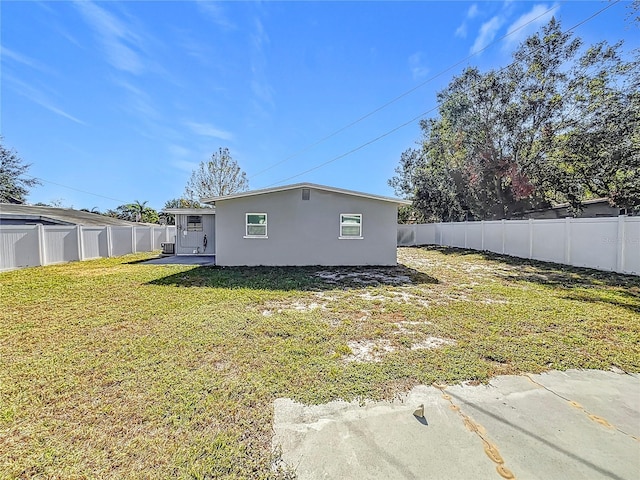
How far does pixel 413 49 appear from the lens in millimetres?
13641

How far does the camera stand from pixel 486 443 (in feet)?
7.36

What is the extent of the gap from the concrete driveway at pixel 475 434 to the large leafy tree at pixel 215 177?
27.7 metres

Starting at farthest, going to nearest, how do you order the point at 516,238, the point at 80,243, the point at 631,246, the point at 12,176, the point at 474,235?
→ the point at 12,176 → the point at 474,235 → the point at 516,238 → the point at 80,243 → the point at 631,246

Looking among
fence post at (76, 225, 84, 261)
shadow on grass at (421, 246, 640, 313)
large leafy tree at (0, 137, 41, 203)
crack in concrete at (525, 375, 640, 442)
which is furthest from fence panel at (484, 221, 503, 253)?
large leafy tree at (0, 137, 41, 203)

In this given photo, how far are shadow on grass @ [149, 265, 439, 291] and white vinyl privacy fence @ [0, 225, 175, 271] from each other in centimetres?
575

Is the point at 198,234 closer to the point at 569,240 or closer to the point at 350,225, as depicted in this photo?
the point at 350,225

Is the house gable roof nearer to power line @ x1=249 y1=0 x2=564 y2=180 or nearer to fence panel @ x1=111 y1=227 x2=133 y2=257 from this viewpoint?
fence panel @ x1=111 y1=227 x2=133 y2=257

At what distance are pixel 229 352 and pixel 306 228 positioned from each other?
25.5ft

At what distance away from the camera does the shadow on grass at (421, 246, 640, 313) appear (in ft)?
21.4

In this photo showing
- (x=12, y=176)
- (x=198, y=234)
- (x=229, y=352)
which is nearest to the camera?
(x=229, y=352)

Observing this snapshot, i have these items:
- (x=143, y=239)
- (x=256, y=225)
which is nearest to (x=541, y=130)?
(x=256, y=225)

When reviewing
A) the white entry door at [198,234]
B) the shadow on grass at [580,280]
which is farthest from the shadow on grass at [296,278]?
the white entry door at [198,234]

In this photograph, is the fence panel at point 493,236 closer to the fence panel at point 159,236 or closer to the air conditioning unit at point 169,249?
the air conditioning unit at point 169,249

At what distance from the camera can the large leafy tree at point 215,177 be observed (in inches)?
1112
